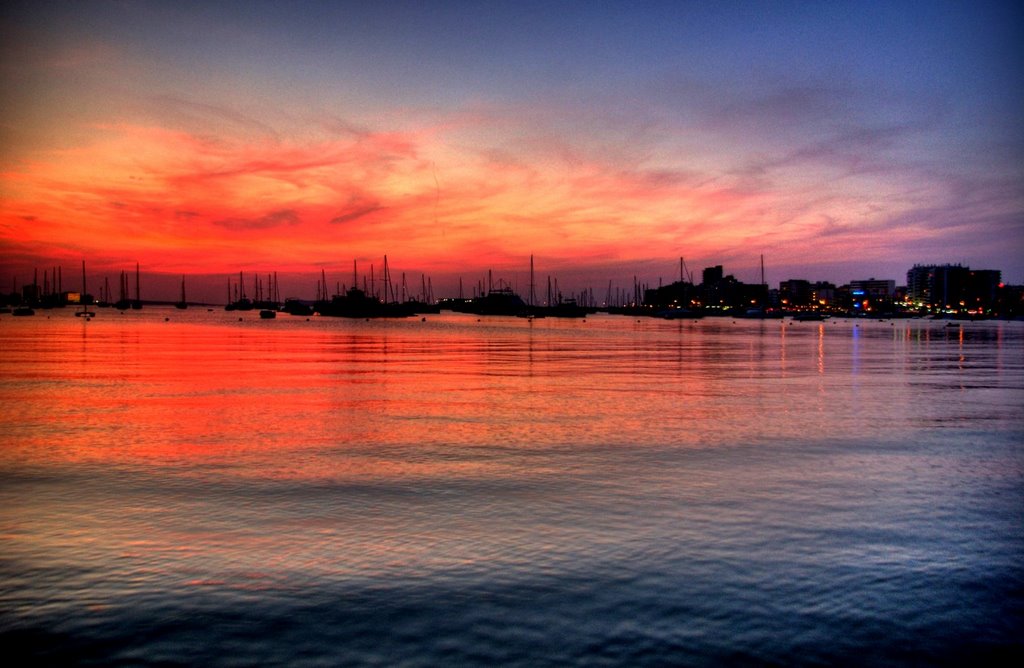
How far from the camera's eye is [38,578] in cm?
988

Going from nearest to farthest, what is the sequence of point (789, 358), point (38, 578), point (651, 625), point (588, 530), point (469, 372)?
1. point (651, 625)
2. point (38, 578)
3. point (588, 530)
4. point (469, 372)
5. point (789, 358)

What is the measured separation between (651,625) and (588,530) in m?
3.62

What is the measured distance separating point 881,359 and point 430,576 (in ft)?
187

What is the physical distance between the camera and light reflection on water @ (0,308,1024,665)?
8.37m

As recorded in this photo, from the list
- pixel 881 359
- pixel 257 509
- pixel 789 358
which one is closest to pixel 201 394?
pixel 257 509

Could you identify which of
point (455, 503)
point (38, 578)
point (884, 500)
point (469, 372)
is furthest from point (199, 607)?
point (469, 372)

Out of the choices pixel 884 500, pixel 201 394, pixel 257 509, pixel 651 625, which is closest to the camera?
pixel 651 625

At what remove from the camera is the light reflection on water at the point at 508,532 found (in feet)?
27.5

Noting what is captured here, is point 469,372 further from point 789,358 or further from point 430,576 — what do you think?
point 430,576

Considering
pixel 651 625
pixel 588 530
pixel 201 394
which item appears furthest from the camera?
pixel 201 394

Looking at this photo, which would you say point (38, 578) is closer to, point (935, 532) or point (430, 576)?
point (430, 576)

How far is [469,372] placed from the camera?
4262 centimetres

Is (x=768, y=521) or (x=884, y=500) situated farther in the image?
(x=884, y=500)

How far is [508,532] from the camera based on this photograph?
1212 centimetres
